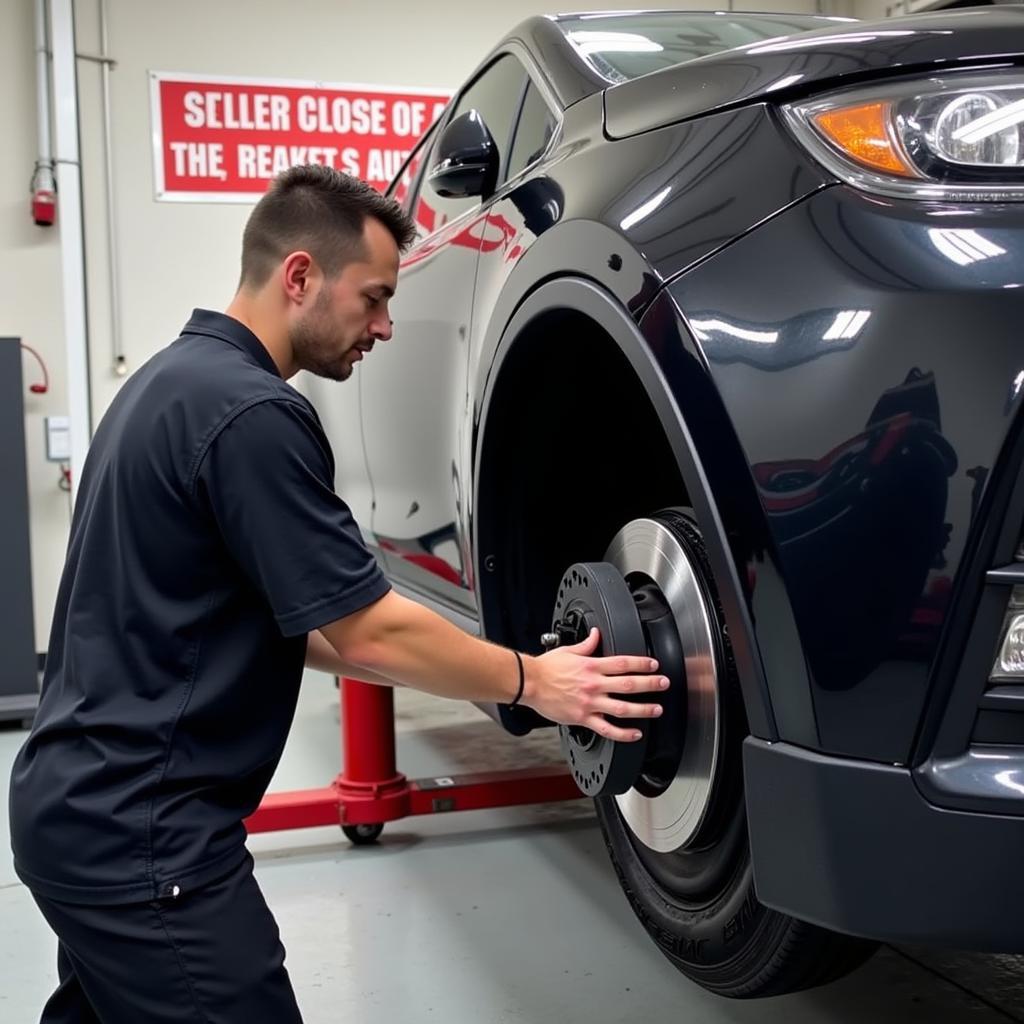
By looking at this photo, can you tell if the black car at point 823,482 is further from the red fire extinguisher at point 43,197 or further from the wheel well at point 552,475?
the red fire extinguisher at point 43,197

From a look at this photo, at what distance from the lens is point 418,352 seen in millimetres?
1993

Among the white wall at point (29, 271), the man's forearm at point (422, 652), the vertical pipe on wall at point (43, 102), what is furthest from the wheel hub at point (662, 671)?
the vertical pipe on wall at point (43, 102)

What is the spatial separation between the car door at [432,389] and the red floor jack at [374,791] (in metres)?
0.29

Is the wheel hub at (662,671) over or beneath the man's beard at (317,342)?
beneath

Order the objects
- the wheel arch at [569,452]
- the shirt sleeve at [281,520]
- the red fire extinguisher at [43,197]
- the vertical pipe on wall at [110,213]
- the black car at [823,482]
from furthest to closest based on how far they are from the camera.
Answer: the vertical pipe on wall at [110,213] → the red fire extinguisher at [43,197] → the shirt sleeve at [281,520] → the wheel arch at [569,452] → the black car at [823,482]

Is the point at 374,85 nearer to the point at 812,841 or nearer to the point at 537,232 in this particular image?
the point at 537,232

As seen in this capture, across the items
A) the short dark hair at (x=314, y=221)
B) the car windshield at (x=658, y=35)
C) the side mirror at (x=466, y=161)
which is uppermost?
the car windshield at (x=658, y=35)

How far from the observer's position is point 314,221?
123 centimetres

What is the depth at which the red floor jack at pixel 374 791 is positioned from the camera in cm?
233

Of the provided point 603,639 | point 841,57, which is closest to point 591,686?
point 603,639

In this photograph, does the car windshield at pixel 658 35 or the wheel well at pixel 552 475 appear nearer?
the wheel well at pixel 552 475

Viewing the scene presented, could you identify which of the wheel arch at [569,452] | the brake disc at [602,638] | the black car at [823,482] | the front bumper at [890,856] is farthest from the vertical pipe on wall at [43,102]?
the front bumper at [890,856]

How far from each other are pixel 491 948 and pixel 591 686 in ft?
2.91

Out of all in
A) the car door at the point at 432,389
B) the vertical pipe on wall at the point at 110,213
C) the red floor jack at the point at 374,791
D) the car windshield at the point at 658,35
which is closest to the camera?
the car windshield at the point at 658,35
